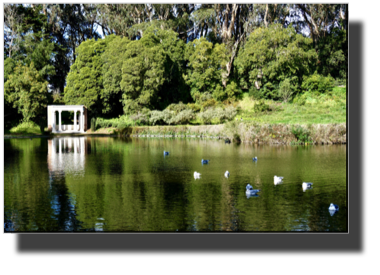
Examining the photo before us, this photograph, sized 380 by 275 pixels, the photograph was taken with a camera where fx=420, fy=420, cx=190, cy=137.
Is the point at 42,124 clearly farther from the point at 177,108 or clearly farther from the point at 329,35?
the point at 329,35

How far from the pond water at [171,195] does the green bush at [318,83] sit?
29.3m

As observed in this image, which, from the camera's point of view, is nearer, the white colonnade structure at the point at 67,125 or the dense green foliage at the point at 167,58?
the white colonnade structure at the point at 67,125

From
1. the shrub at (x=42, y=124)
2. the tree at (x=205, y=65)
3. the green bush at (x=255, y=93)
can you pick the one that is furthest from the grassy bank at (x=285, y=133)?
the shrub at (x=42, y=124)

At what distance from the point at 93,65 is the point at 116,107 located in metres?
5.95

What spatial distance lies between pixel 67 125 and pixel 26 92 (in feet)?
18.9

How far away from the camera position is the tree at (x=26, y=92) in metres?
46.7

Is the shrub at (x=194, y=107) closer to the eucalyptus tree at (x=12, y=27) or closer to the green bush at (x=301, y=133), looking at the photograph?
the green bush at (x=301, y=133)

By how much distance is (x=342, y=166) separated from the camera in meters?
19.6

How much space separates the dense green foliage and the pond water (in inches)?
1007

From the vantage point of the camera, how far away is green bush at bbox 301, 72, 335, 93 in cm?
4971

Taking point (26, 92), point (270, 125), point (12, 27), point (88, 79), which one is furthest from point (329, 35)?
point (12, 27)
